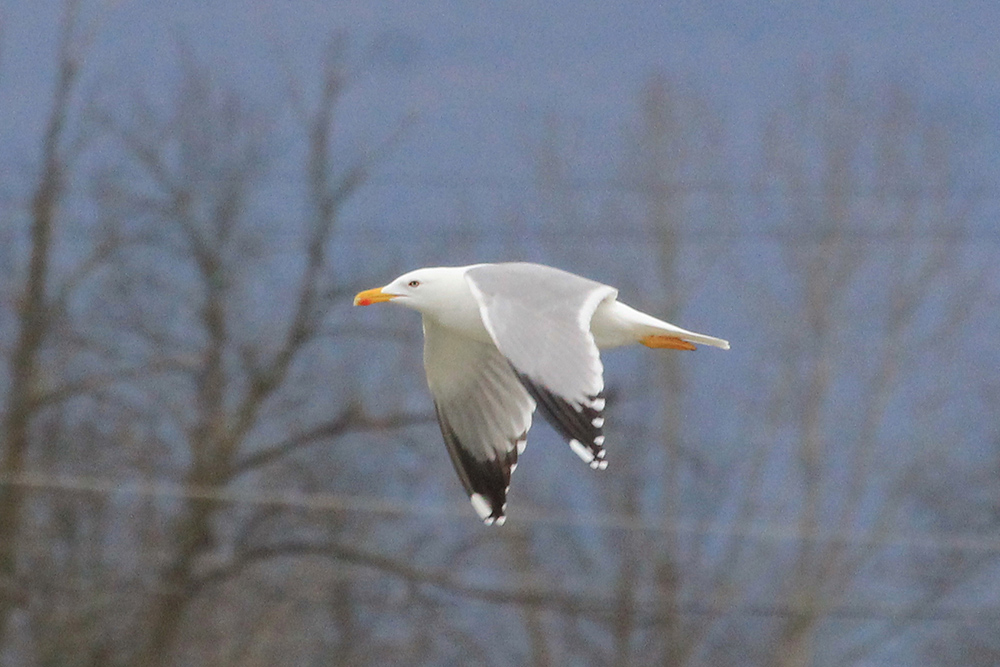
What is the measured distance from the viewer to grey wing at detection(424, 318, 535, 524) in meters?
3.58

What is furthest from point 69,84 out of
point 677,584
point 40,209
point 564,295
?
point 564,295

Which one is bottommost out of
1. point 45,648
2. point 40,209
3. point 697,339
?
point 45,648

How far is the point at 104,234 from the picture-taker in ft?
32.3

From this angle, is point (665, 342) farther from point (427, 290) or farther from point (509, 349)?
point (509, 349)

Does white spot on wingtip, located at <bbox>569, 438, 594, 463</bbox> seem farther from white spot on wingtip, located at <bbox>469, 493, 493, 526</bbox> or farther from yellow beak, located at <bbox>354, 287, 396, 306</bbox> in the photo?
white spot on wingtip, located at <bbox>469, 493, 493, 526</bbox>

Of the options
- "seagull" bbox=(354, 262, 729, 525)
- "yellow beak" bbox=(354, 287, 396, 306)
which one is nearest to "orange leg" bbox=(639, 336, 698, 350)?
"seagull" bbox=(354, 262, 729, 525)

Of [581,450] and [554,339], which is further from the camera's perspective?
[554,339]

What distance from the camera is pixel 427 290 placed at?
3.26 m

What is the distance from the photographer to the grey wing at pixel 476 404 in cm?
358

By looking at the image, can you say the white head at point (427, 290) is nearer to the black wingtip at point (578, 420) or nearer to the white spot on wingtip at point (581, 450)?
the black wingtip at point (578, 420)

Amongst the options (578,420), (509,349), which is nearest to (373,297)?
(509,349)

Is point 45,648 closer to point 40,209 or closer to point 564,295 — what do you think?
point 40,209

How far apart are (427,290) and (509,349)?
0.45m

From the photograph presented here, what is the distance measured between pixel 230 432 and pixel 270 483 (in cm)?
34
